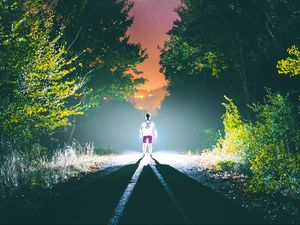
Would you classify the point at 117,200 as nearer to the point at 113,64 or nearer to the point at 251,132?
the point at 251,132

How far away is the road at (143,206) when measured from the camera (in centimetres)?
544

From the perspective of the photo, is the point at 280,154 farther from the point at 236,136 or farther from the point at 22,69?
the point at 22,69

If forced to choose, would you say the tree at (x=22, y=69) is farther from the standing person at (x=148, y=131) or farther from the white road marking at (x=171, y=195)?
the standing person at (x=148, y=131)

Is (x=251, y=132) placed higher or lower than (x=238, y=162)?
higher

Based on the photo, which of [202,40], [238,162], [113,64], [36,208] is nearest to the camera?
[36,208]

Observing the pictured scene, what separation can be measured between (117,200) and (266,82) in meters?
19.2

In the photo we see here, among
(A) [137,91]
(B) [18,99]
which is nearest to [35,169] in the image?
(B) [18,99]

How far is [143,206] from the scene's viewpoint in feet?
20.7

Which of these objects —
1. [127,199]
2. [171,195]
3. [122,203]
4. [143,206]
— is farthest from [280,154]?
[122,203]

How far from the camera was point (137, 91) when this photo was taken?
82.2 feet

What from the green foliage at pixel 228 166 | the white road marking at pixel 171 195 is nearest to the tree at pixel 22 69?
the white road marking at pixel 171 195

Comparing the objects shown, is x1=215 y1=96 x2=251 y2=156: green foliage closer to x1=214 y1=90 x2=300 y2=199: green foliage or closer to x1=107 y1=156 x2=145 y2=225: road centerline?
x1=214 y1=90 x2=300 y2=199: green foliage

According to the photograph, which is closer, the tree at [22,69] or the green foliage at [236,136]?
the tree at [22,69]

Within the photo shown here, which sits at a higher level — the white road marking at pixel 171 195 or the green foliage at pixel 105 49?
the green foliage at pixel 105 49
